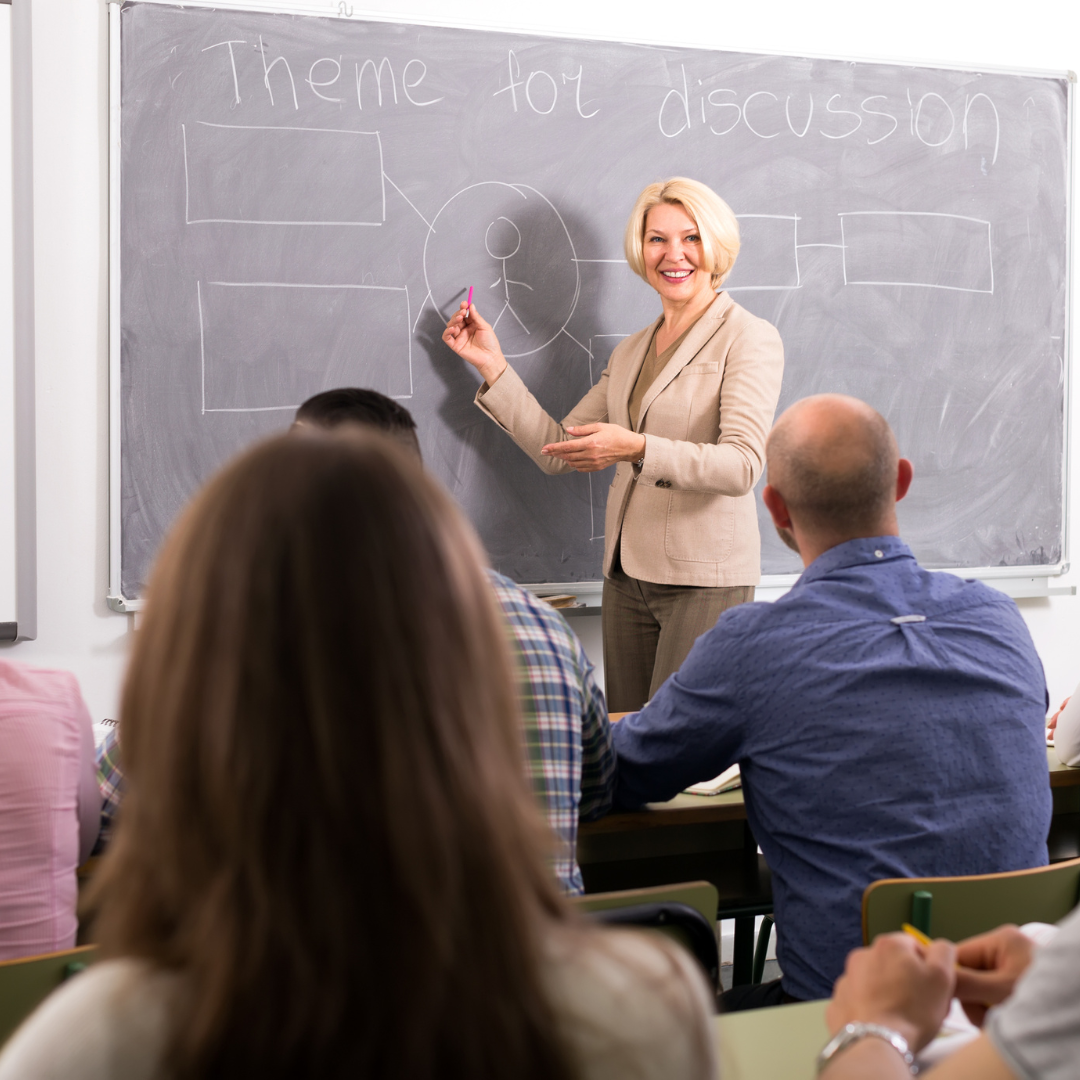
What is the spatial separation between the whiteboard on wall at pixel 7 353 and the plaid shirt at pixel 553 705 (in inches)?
71.5

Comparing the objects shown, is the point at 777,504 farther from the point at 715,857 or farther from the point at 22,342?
the point at 22,342

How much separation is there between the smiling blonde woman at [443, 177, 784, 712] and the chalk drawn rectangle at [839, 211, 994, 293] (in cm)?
62

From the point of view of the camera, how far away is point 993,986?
98cm

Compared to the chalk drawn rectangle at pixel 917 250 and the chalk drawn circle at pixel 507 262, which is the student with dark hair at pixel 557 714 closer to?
the chalk drawn circle at pixel 507 262

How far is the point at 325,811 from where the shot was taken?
580 mm

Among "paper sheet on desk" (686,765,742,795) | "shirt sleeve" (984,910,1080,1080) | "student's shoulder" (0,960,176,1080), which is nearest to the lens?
"student's shoulder" (0,960,176,1080)

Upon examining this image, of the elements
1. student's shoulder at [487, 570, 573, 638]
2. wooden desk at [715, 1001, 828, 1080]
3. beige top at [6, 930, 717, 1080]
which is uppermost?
student's shoulder at [487, 570, 573, 638]

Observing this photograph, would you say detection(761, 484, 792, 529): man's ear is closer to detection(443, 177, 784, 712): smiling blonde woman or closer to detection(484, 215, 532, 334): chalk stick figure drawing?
detection(443, 177, 784, 712): smiling blonde woman

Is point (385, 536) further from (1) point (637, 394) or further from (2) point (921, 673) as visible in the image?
(1) point (637, 394)

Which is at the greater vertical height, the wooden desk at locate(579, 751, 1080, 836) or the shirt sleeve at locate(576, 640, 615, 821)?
the shirt sleeve at locate(576, 640, 615, 821)

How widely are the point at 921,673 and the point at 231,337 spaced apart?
2156 mm

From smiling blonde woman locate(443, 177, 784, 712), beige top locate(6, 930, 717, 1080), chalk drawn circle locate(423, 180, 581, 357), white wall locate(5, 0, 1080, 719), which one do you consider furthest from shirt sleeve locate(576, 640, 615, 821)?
chalk drawn circle locate(423, 180, 581, 357)

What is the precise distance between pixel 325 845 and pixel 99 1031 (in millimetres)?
146

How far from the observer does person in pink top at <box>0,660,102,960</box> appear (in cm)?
121
